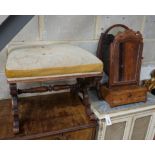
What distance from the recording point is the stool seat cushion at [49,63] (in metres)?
1.06

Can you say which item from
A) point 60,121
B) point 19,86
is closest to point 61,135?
point 60,121

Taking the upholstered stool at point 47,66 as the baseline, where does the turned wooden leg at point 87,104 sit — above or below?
below

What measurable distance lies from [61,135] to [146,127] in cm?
79

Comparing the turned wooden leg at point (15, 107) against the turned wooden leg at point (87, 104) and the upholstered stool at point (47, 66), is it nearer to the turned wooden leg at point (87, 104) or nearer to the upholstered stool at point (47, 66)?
the upholstered stool at point (47, 66)

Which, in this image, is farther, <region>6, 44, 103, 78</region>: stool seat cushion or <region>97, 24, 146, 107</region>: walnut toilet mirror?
<region>97, 24, 146, 107</region>: walnut toilet mirror

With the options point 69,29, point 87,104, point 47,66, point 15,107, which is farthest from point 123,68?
point 15,107

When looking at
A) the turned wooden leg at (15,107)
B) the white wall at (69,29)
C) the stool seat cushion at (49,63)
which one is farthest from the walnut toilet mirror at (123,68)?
the turned wooden leg at (15,107)

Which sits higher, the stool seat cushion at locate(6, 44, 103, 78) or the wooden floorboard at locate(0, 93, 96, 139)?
the stool seat cushion at locate(6, 44, 103, 78)

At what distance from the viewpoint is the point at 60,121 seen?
137 centimetres

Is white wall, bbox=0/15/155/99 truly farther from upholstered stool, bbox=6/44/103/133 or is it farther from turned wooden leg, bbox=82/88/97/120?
turned wooden leg, bbox=82/88/97/120

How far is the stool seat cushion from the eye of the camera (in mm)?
1058

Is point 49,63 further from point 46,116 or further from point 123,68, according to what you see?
point 123,68

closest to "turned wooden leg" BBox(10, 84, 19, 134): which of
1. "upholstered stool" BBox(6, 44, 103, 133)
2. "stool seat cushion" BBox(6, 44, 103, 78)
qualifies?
"upholstered stool" BBox(6, 44, 103, 133)

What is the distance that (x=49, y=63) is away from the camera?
1.12 meters
